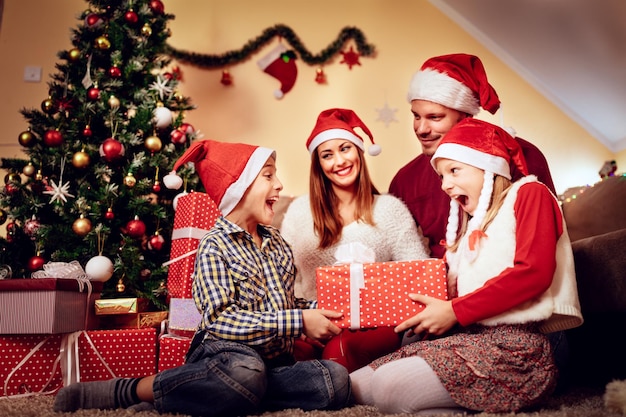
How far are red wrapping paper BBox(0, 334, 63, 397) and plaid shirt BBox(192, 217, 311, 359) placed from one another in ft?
2.52

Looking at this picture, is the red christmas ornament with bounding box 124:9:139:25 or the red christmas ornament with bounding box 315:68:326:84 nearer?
the red christmas ornament with bounding box 124:9:139:25

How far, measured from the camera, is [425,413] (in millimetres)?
1368

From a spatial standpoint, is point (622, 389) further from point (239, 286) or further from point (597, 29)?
point (597, 29)

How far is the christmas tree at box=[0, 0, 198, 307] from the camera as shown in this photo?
2.41 m

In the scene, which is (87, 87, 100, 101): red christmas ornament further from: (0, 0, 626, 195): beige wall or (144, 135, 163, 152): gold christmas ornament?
(0, 0, 626, 195): beige wall

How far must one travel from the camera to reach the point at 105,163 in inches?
100

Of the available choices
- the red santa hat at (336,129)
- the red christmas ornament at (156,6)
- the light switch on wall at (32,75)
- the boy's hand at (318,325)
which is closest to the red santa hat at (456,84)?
the red santa hat at (336,129)

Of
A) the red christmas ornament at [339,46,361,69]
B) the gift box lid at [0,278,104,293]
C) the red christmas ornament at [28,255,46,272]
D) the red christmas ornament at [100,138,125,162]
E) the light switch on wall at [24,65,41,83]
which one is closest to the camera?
the gift box lid at [0,278,104,293]

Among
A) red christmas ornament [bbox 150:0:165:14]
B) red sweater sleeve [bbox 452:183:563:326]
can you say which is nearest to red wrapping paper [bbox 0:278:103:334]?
red sweater sleeve [bbox 452:183:563:326]

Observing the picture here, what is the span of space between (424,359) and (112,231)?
1.69 metres

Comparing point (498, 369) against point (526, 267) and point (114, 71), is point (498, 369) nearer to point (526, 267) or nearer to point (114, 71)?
point (526, 267)

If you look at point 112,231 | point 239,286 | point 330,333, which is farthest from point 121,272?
point 330,333

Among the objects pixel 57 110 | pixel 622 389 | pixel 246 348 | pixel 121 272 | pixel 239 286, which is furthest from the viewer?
pixel 57 110

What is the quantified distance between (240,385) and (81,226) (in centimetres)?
135
